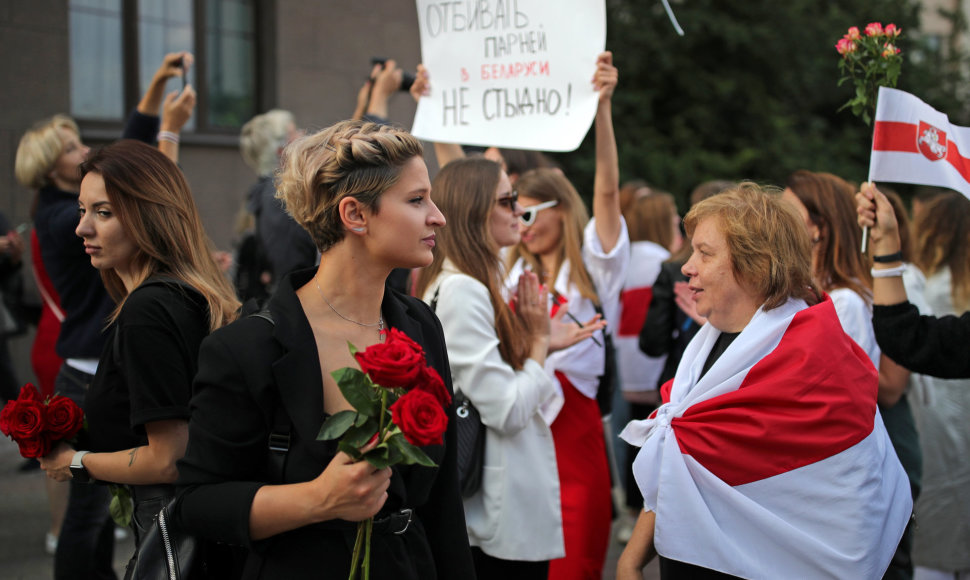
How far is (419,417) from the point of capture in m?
1.75

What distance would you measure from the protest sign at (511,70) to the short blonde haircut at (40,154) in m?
1.85

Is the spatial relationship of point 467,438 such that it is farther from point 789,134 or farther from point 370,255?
point 789,134

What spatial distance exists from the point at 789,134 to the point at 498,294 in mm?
12563

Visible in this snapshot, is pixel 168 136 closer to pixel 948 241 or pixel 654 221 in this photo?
pixel 654 221

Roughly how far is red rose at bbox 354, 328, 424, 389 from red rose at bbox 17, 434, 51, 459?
1.41 meters

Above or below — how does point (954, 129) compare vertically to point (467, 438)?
above

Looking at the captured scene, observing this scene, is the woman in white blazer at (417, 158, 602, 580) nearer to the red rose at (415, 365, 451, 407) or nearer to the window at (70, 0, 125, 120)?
the red rose at (415, 365, 451, 407)

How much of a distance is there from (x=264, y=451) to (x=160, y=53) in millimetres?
7860

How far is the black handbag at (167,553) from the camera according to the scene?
226 centimetres

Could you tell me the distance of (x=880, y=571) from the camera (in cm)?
249

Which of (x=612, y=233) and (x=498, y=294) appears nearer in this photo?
(x=498, y=294)

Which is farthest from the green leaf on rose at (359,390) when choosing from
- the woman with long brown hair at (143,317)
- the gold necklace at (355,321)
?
the woman with long brown hair at (143,317)

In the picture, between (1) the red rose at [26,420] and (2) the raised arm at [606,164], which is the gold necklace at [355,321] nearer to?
(1) the red rose at [26,420]

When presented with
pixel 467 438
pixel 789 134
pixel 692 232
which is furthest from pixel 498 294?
pixel 789 134
